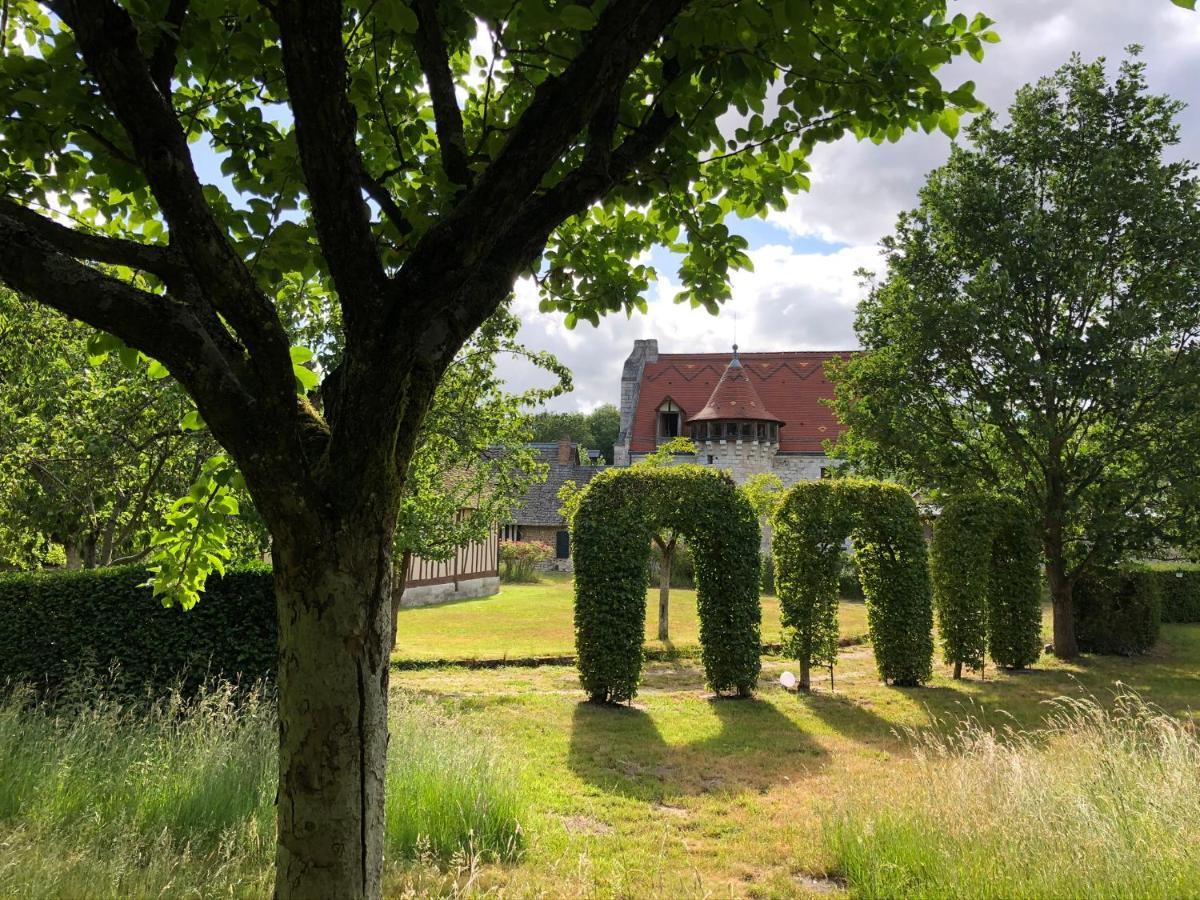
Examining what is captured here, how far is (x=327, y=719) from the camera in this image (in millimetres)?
2182

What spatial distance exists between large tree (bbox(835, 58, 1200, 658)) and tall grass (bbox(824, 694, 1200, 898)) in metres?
9.65

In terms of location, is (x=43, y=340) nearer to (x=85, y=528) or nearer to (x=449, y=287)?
(x=85, y=528)

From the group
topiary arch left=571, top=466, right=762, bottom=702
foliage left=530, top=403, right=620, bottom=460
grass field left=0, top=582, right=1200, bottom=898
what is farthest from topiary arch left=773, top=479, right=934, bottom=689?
foliage left=530, top=403, right=620, bottom=460

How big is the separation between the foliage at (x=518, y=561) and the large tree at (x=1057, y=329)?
72.2 ft

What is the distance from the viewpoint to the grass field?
401 centimetres

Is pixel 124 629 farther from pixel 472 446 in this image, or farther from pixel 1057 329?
pixel 1057 329

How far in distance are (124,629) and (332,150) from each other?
739 centimetres

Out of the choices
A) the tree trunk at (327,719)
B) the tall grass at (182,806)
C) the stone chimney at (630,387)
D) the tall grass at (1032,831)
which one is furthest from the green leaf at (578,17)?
the stone chimney at (630,387)

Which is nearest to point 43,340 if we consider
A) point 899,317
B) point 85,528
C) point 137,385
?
point 137,385

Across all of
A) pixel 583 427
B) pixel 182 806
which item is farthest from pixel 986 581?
pixel 583 427

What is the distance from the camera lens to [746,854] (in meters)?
5.44

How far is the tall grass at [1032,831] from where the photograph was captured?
3.91 m

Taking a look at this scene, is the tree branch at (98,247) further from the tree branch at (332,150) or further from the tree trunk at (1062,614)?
the tree trunk at (1062,614)

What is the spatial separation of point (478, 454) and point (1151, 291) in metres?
12.8
